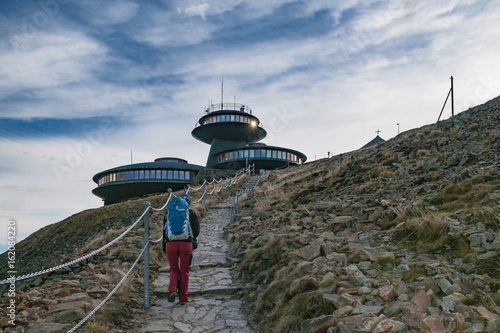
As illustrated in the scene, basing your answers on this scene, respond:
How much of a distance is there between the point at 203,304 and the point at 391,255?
11.3 feet

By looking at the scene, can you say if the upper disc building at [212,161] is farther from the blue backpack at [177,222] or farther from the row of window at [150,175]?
the blue backpack at [177,222]

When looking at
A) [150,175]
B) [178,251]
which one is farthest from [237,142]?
[178,251]

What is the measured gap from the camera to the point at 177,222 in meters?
5.95

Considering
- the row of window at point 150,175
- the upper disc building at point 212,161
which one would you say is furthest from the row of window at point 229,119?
the row of window at point 150,175

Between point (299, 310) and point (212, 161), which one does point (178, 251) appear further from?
point (212, 161)

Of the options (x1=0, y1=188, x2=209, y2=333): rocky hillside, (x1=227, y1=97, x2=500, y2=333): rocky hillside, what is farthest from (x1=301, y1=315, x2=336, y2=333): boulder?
(x1=0, y1=188, x2=209, y2=333): rocky hillside

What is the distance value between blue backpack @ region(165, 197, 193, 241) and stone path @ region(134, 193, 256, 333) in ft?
4.16

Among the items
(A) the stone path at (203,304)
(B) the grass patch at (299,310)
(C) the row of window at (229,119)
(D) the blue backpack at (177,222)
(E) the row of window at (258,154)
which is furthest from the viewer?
(C) the row of window at (229,119)

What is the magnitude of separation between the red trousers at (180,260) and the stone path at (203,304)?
297mm

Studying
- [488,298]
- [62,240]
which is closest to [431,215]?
[488,298]

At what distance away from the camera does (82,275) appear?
247 inches

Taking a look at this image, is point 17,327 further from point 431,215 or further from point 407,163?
point 407,163

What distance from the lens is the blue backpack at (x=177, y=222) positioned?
19.5 ft

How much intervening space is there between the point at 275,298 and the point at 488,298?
291 centimetres
